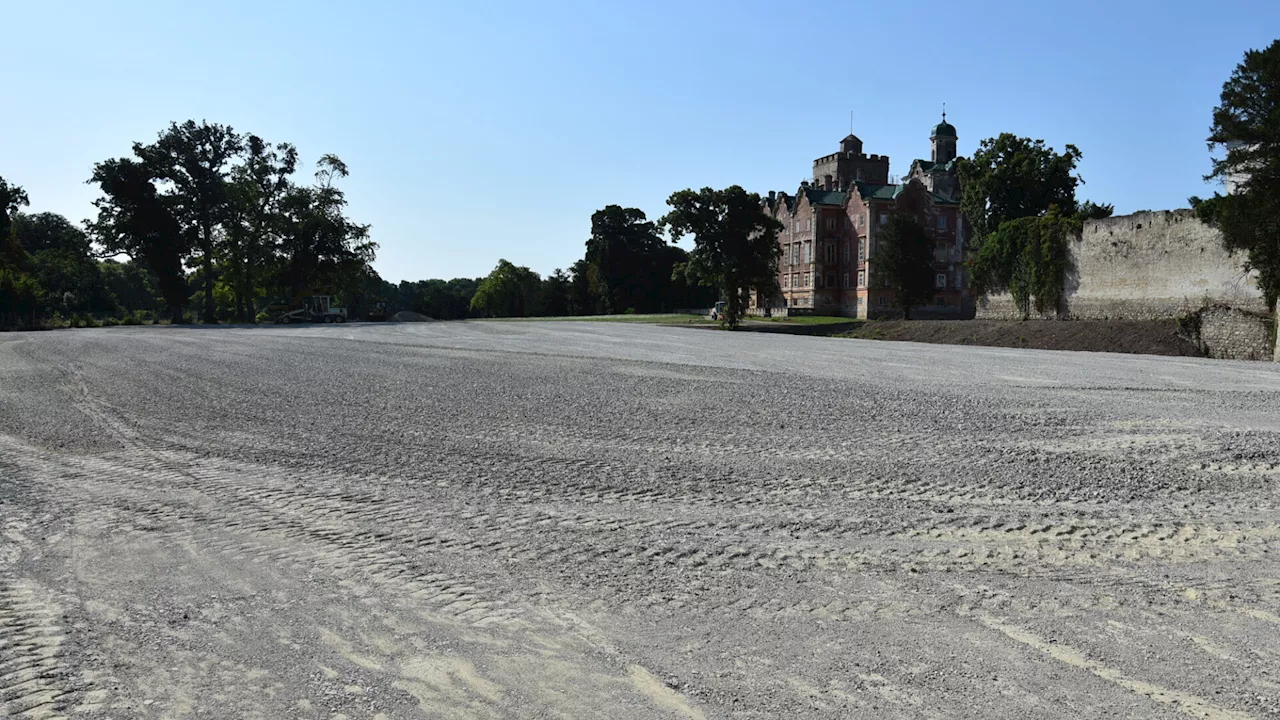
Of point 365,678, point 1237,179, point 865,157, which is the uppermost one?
point 865,157

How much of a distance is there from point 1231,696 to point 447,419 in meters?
8.82

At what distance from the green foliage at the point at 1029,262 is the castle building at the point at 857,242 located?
21864 millimetres

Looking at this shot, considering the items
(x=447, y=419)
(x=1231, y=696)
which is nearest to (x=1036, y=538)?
(x=1231, y=696)

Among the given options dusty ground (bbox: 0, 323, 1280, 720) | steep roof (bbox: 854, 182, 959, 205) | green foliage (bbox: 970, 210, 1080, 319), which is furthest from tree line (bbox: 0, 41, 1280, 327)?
dusty ground (bbox: 0, 323, 1280, 720)

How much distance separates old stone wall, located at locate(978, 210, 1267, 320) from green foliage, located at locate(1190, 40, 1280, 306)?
234 centimetres

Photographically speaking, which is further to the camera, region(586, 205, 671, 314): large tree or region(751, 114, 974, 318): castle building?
region(586, 205, 671, 314): large tree

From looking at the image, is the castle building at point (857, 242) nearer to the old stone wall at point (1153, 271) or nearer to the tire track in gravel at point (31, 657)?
the old stone wall at point (1153, 271)

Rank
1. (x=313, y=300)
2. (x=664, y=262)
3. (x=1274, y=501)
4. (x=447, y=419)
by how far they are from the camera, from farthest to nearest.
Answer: (x=664, y=262), (x=313, y=300), (x=447, y=419), (x=1274, y=501)

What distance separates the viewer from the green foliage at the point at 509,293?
108375mm

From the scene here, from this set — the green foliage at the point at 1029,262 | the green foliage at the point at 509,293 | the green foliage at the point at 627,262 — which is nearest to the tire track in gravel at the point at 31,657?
the green foliage at the point at 1029,262

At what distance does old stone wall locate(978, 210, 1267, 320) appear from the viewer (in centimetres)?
3366

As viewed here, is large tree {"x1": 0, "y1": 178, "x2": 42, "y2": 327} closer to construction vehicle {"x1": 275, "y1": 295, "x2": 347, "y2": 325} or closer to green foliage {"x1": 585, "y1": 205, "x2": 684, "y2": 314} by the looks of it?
construction vehicle {"x1": 275, "y1": 295, "x2": 347, "y2": 325}

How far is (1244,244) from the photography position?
2914 cm

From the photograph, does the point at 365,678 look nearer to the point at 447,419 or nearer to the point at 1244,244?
the point at 447,419
